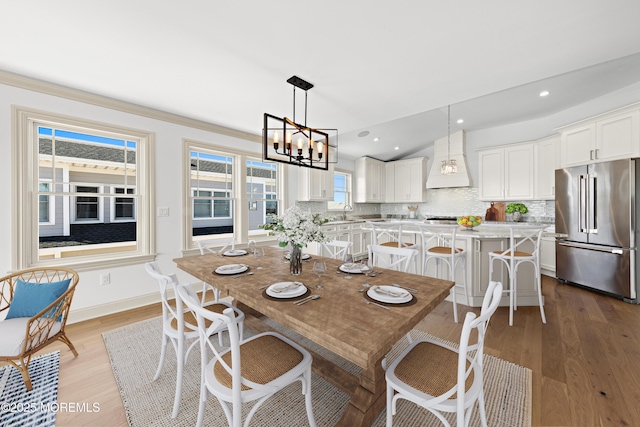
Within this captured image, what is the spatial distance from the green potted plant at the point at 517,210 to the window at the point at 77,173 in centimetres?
638

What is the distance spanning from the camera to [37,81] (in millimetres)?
2418

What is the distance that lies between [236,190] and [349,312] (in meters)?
3.46

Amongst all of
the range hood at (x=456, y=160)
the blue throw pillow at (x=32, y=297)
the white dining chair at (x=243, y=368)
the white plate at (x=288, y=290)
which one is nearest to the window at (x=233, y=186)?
the blue throw pillow at (x=32, y=297)

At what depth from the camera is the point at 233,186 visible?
4.14m

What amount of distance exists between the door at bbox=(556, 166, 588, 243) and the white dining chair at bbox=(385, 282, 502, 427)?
3.82 meters

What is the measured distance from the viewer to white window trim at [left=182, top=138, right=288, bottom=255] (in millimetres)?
3467

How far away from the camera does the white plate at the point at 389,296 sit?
1290 millimetres

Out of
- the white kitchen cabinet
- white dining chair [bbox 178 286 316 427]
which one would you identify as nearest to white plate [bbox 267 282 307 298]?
white dining chair [bbox 178 286 316 427]

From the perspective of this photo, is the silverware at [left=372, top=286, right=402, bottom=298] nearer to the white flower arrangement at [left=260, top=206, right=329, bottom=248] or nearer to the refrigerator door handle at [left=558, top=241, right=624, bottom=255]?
the white flower arrangement at [left=260, top=206, right=329, bottom=248]

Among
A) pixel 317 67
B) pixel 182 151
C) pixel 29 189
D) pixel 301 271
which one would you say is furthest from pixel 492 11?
pixel 29 189

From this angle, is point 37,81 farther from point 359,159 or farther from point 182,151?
point 359,159

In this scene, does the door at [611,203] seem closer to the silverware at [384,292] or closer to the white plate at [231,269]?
the silverware at [384,292]

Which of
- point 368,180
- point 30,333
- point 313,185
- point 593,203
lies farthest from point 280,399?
point 368,180

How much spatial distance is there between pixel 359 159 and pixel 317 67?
13.6ft
